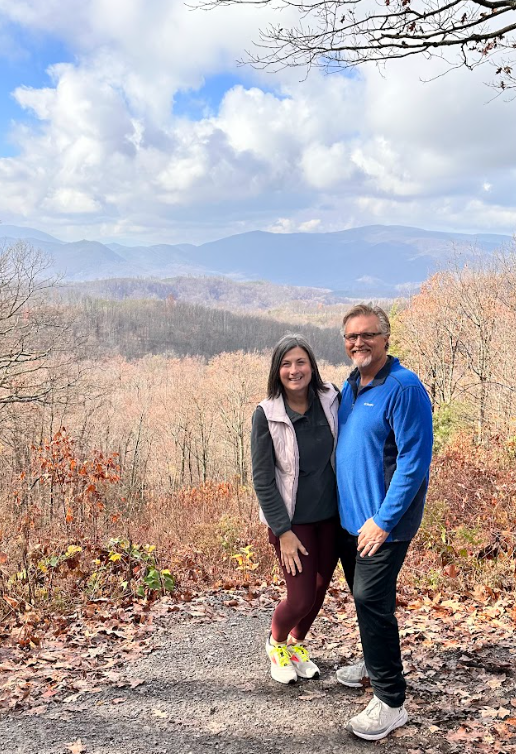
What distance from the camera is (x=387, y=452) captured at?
2705mm

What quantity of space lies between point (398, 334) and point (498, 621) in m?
25.1

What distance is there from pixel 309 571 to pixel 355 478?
2.31ft

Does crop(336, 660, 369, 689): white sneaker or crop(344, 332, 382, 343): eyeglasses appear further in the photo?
crop(336, 660, 369, 689): white sneaker

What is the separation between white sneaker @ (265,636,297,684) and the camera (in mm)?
3506

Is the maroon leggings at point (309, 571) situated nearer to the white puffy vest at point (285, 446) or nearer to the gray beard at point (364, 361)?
the white puffy vest at point (285, 446)

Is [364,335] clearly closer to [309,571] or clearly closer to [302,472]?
[302,472]

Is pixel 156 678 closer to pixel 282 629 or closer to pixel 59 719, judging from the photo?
pixel 59 719

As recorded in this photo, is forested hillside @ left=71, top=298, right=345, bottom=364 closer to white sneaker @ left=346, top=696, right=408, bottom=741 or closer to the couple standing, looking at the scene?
the couple standing

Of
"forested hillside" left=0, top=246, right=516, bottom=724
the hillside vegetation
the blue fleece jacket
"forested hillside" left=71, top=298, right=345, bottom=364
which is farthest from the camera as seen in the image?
"forested hillside" left=71, top=298, right=345, bottom=364

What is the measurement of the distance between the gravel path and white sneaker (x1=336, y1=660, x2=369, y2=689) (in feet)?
0.14

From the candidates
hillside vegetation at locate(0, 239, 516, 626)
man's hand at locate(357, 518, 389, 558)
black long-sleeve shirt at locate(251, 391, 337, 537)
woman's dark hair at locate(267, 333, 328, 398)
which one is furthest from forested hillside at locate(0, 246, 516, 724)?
woman's dark hair at locate(267, 333, 328, 398)

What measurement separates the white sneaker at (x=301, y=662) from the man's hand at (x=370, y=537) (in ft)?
4.10

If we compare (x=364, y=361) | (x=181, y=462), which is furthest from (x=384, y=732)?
(x=181, y=462)

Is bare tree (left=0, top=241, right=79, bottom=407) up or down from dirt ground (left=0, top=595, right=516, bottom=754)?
up
